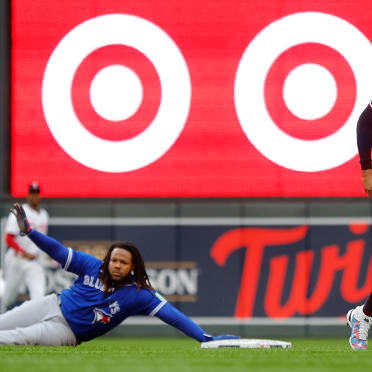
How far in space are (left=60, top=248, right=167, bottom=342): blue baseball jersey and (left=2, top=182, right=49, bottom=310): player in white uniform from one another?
3356 mm

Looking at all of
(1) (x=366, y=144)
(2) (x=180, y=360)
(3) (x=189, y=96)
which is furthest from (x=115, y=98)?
(2) (x=180, y=360)

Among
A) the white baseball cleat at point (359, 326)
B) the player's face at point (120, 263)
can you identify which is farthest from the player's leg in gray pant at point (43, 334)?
the white baseball cleat at point (359, 326)

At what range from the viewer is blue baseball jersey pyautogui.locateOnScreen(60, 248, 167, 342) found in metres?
7.77

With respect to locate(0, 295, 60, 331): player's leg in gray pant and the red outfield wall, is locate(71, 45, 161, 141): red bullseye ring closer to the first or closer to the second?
the red outfield wall

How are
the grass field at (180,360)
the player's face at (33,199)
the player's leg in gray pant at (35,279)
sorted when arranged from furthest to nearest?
the player's leg in gray pant at (35,279) → the player's face at (33,199) → the grass field at (180,360)

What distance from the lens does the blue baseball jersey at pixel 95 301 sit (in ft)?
25.5

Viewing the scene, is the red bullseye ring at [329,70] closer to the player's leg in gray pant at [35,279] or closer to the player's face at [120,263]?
the player's leg in gray pant at [35,279]

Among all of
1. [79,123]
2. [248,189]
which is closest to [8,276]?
[79,123]

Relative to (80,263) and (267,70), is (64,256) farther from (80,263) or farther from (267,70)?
(267,70)

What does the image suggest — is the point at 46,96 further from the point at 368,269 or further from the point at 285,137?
the point at 368,269

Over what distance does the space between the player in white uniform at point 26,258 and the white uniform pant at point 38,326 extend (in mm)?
3190

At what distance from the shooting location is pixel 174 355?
714 centimetres

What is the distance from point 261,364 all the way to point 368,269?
215 inches

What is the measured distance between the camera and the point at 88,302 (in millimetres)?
7824
